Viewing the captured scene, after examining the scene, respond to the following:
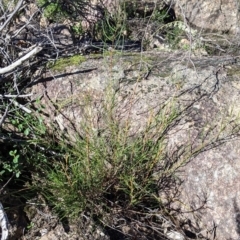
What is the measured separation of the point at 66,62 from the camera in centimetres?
315

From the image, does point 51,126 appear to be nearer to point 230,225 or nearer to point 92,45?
point 92,45

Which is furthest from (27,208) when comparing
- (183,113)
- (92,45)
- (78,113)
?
(92,45)

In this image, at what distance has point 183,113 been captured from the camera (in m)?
2.73

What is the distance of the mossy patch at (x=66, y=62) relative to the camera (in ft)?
10.2

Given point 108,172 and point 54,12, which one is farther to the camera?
point 54,12

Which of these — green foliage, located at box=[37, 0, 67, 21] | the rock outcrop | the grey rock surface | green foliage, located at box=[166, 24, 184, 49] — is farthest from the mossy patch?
the rock outcrop

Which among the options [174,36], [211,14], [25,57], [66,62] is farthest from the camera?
[211,14]

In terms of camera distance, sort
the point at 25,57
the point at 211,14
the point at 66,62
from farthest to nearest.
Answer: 1. the point at 211,14
2. the point at 66,62
3. the point at 25,57

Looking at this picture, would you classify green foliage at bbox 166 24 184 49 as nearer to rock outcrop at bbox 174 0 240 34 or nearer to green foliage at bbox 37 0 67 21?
rock outcrop at bbox 174 0 240 34

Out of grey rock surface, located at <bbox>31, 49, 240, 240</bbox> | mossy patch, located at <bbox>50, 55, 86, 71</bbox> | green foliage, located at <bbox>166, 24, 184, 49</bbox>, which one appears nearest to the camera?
grey rock surface, located at <bbox>31, 49, 240, 240</bbox>

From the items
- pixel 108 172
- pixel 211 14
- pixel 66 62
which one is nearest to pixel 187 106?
pixel 108 172

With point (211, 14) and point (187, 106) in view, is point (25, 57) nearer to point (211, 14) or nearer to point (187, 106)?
point (187, 106)

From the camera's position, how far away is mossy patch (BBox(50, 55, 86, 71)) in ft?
10.2

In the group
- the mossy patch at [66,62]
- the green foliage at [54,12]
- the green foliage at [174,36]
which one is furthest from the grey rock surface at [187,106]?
the green foliage at [54,12]
